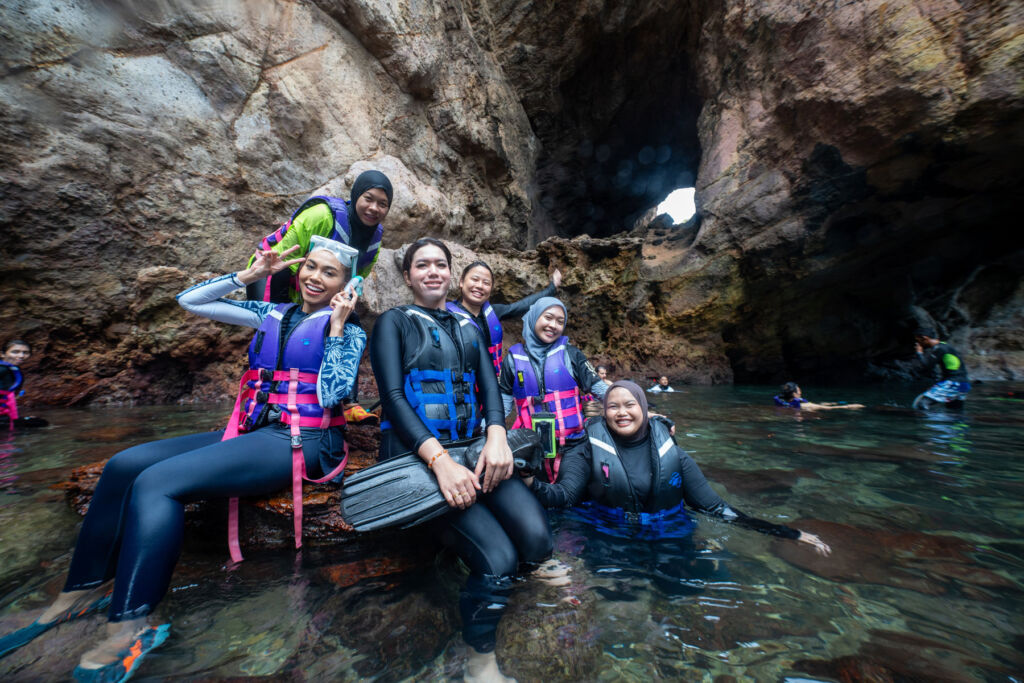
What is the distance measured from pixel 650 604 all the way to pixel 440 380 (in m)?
1.42

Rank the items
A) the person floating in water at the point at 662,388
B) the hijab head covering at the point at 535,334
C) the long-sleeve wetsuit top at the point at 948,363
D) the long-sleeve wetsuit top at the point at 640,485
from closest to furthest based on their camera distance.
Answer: the long-sleeve wetsuit top at the point at 640,485
the hijab head covering at the point at 535,334
the long-sleeve wetsuit top at the point at 948,363
the person floating in water at the point at 662,388

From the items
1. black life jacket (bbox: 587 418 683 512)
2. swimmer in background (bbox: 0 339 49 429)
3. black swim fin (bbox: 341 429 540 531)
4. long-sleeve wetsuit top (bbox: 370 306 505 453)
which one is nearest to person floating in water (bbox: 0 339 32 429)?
swimmer in background (bbox: 0 339 49 429)

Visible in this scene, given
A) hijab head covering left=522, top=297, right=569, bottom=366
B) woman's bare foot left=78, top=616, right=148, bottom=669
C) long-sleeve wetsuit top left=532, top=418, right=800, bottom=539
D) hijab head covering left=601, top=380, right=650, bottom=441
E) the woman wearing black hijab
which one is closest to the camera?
woman's bare foot left=78, top=616, right=148, bottom=669

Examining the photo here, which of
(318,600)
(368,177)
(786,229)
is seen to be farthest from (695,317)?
(318,600)

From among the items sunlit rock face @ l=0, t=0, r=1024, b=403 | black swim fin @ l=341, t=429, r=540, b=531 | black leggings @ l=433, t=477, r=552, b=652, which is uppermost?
sunlit rock face @ l=0, t=0, r=1024, b=403

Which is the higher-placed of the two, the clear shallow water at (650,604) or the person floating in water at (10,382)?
the person floating in water at (10,382)

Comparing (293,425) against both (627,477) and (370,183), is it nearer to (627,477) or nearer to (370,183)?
(627,477)

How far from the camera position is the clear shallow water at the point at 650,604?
52.4 inches

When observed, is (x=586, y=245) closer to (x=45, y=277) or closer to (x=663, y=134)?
(x=663, y=134)

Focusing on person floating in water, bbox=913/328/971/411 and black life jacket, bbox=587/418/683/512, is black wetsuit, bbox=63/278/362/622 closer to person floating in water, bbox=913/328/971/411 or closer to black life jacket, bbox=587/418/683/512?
black life jacket, bbox=587/418/683/512

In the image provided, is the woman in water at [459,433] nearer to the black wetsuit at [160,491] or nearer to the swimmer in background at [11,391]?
the black wetsuit at [160,491]

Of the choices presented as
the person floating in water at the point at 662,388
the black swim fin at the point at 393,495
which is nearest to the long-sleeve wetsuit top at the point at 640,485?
the black swim fin at the point at 393,495

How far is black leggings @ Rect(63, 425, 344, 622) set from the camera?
138cm

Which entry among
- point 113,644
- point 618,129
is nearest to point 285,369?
point 113,644
